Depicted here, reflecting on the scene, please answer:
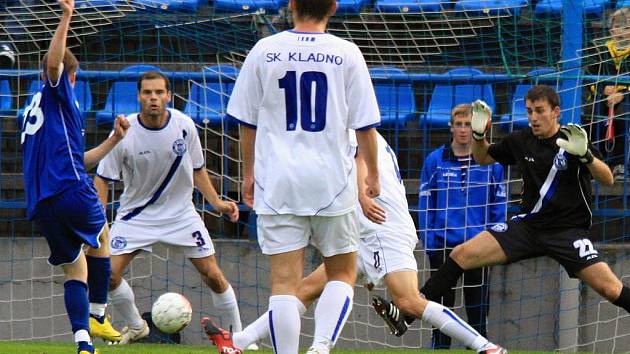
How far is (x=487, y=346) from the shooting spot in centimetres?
730

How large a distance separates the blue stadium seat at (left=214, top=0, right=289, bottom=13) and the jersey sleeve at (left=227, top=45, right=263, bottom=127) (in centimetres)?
529

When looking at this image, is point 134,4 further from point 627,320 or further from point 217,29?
point 627,320

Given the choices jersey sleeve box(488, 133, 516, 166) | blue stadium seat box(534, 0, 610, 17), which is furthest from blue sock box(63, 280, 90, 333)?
blue stadium seat box(534, 0, 610, 17)

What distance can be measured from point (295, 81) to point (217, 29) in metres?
5.06

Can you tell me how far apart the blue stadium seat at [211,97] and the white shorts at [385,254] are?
3.16 metres

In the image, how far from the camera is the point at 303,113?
6.05 metres

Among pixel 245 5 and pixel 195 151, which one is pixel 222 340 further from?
pixel 245 5

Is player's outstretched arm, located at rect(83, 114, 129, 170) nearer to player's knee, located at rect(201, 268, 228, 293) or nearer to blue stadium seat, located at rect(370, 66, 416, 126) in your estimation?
player's knee, located at rect(201, 268, 228, 293)

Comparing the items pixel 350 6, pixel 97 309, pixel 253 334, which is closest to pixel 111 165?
pixel 97 309

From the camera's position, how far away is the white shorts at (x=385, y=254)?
25.1 ft

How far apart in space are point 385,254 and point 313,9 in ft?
6.83

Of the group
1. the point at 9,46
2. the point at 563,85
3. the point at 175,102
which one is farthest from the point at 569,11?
the point at 9,46

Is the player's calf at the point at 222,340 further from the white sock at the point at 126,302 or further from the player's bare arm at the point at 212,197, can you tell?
the white sock at the point at 126,302

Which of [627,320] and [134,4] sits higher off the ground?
[134,4]
